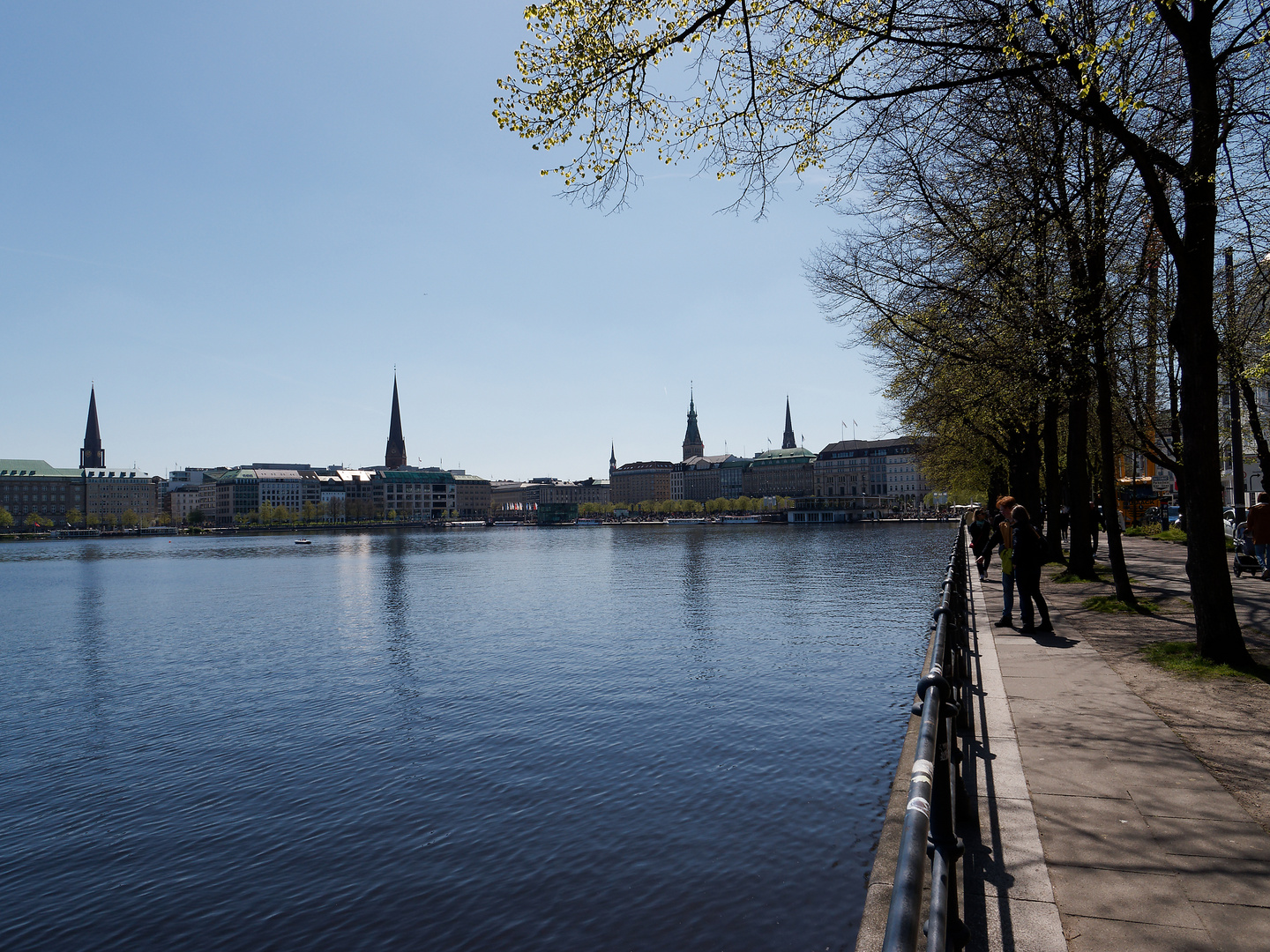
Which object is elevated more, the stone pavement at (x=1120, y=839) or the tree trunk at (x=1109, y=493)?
the tree trunk at (x=1109, y=493)

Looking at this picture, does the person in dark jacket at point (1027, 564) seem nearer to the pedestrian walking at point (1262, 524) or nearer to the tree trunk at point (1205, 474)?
the tree trunk at point (1205, 474)

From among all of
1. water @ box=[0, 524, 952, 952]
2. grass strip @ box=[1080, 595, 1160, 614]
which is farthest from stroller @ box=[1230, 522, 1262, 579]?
water @ box=[0, 524, 952, 952]

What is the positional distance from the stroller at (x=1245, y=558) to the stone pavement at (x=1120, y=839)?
16559 millimetres

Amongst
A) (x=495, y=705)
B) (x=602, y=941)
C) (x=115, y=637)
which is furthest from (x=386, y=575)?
(x=602, y=941)

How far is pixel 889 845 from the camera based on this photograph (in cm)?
665

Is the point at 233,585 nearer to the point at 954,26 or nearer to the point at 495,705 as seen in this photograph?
the point at 495,705

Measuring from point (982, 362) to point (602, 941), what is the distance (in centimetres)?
1555

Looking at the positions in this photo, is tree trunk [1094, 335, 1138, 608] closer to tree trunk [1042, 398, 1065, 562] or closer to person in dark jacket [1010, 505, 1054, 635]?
person in dark jacket [1010, 505, 1054, 635]

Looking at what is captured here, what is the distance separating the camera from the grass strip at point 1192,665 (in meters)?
10.8

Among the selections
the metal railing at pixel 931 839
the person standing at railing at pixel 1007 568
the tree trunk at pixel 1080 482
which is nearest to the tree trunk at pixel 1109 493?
the tree trunk at pixel 1080 482

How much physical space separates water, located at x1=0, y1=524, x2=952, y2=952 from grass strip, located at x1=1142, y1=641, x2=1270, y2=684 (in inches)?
151

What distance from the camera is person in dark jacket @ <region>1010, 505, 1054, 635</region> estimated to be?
1473 cm

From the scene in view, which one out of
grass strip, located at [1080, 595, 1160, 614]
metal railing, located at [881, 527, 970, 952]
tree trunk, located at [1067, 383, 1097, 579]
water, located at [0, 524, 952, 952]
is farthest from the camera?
tree trunk, located at [1067, 383, 1097, 579]

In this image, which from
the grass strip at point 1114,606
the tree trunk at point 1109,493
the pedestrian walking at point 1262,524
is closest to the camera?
the grass strip at point 1114,606
